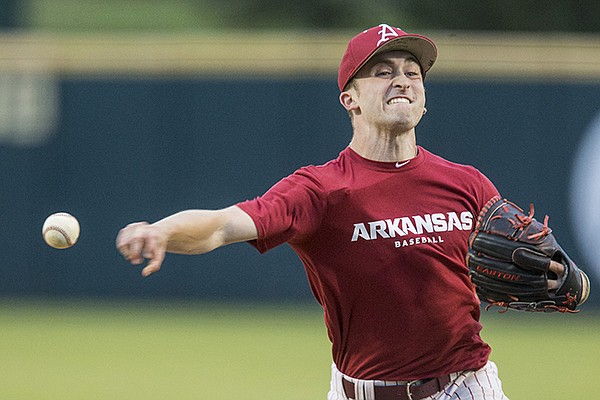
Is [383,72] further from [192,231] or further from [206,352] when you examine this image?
[206,352]

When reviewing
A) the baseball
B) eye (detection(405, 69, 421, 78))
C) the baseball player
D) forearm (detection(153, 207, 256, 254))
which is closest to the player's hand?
forearm (detection(153, 207, 256, 254))

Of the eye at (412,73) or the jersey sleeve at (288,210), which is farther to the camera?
the eye at (412,73)

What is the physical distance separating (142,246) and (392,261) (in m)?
1.35

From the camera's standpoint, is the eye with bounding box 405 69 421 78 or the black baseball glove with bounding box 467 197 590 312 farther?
the eye with bounding box 405 69 421 78

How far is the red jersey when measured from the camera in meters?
5.30

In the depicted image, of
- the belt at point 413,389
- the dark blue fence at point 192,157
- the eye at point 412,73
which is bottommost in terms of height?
the belt at point 413,389

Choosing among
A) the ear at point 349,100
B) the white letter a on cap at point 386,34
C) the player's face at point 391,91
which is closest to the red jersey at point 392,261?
the player's face at point 391,91

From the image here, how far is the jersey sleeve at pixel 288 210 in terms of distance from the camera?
197 inches

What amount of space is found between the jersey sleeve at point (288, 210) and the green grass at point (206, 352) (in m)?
4.50

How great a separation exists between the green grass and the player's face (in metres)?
4.45

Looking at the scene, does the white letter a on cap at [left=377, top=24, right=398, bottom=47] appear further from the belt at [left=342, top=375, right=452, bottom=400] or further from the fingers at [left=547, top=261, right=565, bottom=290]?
the belt at [left=342, top=375, right=452, bottom=400]

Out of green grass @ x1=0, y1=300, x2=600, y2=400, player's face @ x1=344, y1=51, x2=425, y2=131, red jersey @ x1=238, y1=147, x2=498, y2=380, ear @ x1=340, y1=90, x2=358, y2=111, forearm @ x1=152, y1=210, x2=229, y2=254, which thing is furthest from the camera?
green grass @ x1=0, y1=300, x2=600, y2=400

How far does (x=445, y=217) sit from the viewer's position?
539 cm

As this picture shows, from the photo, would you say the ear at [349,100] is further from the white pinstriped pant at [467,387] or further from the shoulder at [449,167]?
the white pinstriped pant at [467,387]
